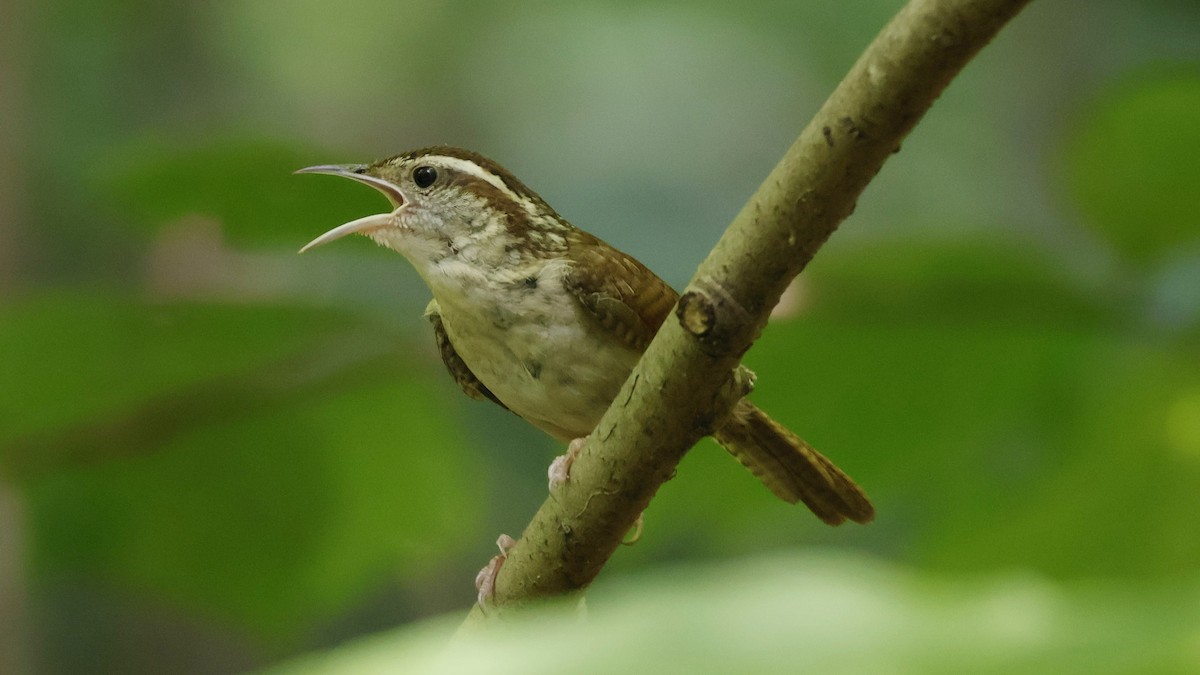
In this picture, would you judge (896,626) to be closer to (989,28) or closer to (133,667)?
(989,28)

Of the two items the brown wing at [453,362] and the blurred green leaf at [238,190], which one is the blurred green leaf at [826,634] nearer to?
the blurred green leaf at [238,190]

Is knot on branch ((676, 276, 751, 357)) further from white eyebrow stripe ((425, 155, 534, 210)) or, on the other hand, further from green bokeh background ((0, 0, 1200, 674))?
white eyebrow stripe ((425, 155, 534, 210))

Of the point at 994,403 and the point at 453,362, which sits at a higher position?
the point at 994,403

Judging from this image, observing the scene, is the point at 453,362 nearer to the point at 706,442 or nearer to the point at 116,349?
the point at 706,442

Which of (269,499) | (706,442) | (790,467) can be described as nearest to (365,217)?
(269,499)

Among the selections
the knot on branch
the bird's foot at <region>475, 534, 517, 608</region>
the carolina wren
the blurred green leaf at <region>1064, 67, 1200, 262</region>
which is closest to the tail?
the carolina wren

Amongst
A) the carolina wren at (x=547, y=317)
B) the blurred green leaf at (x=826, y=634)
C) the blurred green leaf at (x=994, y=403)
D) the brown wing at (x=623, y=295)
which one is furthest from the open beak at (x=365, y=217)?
the blurred green leaf at (x=826, y=634)
